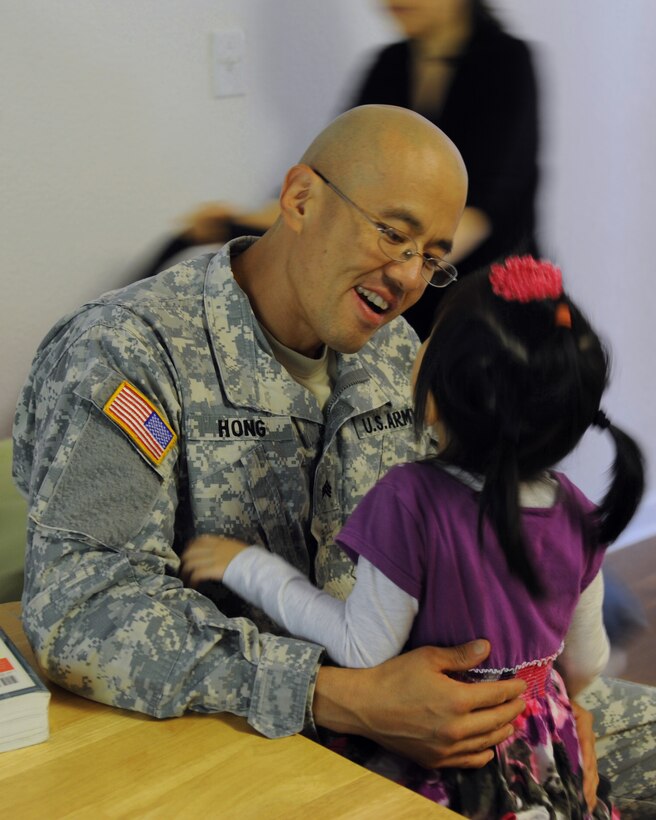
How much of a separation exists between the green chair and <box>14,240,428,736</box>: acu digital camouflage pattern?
1.37 ft

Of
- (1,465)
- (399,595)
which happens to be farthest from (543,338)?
(1,465)

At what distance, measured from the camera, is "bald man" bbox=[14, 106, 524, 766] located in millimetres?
1343

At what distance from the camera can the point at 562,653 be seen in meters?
1.54

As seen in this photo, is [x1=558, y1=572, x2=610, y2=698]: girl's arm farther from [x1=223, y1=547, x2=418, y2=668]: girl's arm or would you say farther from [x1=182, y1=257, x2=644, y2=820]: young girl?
[x1=223, y1=547, x2=418, y2=668]: girl's arm

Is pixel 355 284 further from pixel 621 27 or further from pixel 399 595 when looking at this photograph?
pixel 621 27

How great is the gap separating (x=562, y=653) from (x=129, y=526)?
60 centimetres

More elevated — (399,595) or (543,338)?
(543,338)

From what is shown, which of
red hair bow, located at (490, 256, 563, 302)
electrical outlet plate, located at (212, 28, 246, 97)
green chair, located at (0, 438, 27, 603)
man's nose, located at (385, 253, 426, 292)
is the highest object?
electrical outlet plate, located at (212, 28, 246, 97)

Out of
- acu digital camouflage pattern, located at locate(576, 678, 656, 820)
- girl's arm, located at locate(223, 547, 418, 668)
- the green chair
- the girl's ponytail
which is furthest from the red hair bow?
the green chair

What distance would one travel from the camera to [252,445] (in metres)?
1.63

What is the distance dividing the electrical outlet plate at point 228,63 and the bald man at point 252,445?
88cm

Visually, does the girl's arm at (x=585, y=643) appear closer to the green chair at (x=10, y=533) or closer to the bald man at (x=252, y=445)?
the bald man at (x=252, y=445)

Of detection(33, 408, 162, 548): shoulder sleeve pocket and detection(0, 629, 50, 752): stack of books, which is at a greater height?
detection(33, 408, 162, 548): shoulder sleeve pocket

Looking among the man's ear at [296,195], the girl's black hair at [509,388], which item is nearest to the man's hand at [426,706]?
the girl's black hair at [509,388]
